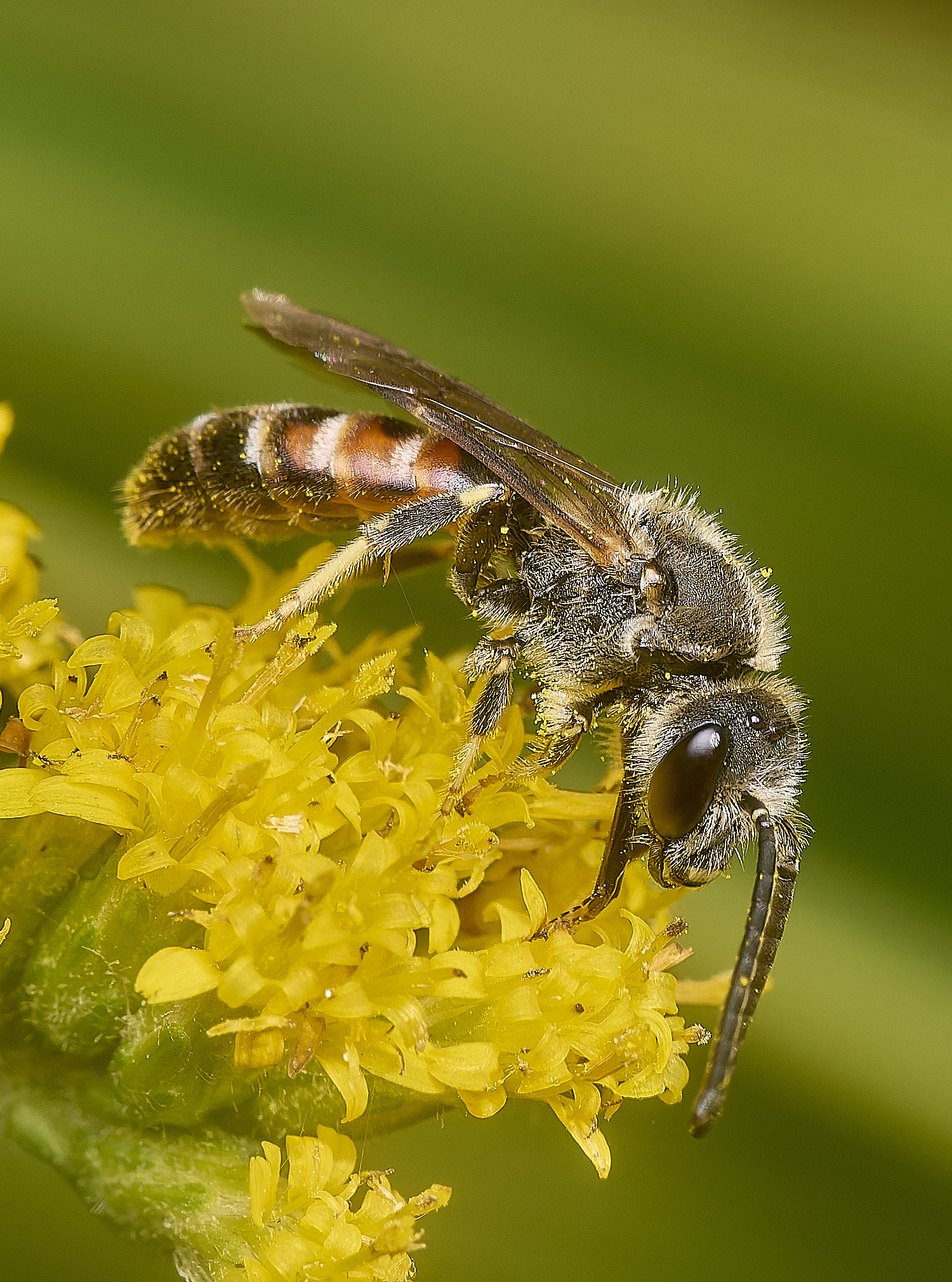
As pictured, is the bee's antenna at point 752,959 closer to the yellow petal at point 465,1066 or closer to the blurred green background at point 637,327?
the yellow petal at point 465,1066

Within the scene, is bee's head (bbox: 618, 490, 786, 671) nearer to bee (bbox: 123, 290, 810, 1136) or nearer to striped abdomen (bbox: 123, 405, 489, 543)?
bee (bbox: 123, 290, 810, 1136)

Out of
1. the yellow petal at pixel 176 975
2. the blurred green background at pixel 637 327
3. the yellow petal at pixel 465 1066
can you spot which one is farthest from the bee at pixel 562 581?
the blurred green background at pixel 637 327

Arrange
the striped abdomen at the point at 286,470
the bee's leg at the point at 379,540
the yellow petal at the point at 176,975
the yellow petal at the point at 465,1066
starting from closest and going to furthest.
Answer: the yellow petal at the point at 176,975, the yellow petal at the point at 465,1066, the bee's leg at the point at 379,540, the striped abdomen at the point at 286,470

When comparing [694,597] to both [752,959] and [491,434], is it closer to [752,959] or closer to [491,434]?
[491,434]

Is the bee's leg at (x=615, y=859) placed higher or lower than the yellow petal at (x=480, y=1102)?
higher

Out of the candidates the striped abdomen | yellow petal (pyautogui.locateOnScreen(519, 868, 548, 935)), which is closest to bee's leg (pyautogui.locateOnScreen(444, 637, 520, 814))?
yellow petal (pyautogui.locateOnScreen(519, 868, 548, 935))

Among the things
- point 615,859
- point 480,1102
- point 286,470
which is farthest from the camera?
point 286,470

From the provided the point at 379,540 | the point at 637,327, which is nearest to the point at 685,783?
the point at 379,540
